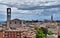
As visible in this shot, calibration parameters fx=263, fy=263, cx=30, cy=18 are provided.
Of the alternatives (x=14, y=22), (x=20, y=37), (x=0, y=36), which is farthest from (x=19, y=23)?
(x=20, y=37)

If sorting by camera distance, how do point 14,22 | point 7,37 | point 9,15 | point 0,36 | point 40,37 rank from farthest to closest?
1. point 14,22
2. point 9,15
3. point 40,37
4. point 0,36
5. point 7,37

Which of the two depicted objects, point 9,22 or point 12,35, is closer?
point 12,35

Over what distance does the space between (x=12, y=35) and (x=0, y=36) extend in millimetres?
4808

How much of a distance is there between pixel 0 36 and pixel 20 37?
4.93 m

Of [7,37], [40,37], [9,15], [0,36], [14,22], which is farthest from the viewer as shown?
[14,22]

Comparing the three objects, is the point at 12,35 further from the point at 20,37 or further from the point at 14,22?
the point at 14,22

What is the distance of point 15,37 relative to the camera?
17.2 meters

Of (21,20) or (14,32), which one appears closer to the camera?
(14,32)

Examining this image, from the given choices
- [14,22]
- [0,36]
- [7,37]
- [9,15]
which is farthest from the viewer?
[14,22]

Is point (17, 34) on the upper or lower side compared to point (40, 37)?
upper

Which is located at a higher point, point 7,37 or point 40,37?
point 7,37

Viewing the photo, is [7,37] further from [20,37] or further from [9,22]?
[9,22]

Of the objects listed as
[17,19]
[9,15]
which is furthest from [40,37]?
[17,19]

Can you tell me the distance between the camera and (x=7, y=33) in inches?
675
